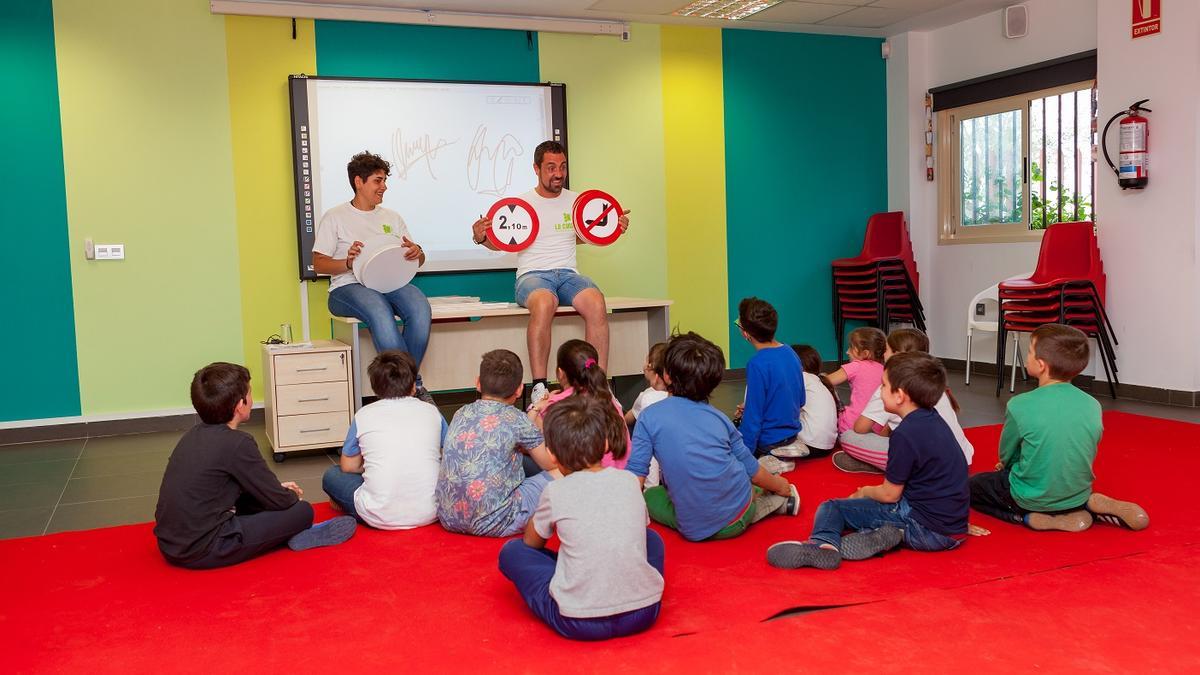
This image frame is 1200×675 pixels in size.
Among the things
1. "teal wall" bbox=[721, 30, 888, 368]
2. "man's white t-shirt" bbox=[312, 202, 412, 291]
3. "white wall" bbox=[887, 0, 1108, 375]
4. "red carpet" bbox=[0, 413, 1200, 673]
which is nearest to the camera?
"red carpet" bbox=[0, 413, 1200, 673]

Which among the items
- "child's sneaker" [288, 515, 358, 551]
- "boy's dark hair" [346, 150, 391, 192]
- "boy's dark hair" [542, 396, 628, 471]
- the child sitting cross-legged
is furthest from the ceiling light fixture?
"boy's dark hair" [542, 396, 628, 471]

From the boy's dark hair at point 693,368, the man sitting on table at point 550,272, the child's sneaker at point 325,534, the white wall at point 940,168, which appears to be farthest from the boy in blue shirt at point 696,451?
the white wall at point 940,168

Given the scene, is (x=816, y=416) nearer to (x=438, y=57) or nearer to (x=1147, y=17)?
(x=1147, y=17)

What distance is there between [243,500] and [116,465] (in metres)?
2.14

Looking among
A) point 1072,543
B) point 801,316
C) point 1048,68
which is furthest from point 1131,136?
point 1072,543

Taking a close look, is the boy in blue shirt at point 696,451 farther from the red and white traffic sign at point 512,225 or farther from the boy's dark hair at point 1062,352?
the red and white traffic sign at point 512,225

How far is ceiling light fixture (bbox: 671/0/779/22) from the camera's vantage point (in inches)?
260

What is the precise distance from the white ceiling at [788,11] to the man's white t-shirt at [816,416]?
3.36 m

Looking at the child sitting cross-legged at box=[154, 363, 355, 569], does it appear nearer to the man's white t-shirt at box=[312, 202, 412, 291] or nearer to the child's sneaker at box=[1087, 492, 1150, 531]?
the man's white t-shirt at box=[312, 202, 412, 291]

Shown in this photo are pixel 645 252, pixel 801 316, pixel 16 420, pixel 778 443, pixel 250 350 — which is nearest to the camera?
pixel 778 443

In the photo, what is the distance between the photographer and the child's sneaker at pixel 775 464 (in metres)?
3.97

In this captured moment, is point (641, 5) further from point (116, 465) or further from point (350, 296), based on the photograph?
point (116, 465)

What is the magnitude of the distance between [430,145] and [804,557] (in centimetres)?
448

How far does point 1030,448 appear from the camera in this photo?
3.09 meters
